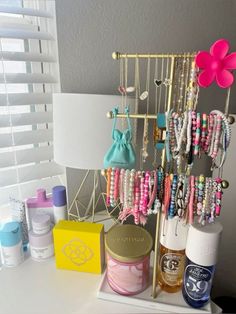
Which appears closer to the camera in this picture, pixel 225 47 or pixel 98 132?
pixel 225 47

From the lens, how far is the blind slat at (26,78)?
717 mm

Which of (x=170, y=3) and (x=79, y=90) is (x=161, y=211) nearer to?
(x=79, y=90)

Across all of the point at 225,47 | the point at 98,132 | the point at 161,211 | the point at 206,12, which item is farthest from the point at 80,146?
the point at 206,12

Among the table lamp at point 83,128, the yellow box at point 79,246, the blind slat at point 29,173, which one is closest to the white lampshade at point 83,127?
the table lamp at point 83,128

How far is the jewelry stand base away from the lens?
1.73 ft

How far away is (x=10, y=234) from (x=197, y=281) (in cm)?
44

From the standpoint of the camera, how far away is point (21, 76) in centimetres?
73

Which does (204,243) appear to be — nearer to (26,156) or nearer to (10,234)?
(10,234)

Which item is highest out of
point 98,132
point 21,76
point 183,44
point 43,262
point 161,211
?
point 183,44

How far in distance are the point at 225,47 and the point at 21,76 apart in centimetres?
58

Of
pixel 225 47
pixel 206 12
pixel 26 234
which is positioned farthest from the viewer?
pixel 206 12

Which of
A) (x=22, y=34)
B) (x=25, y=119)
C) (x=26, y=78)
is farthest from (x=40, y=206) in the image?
(x=22, y=34)

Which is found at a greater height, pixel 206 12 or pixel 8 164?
pixel 206 12

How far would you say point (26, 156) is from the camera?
804 millimetres
